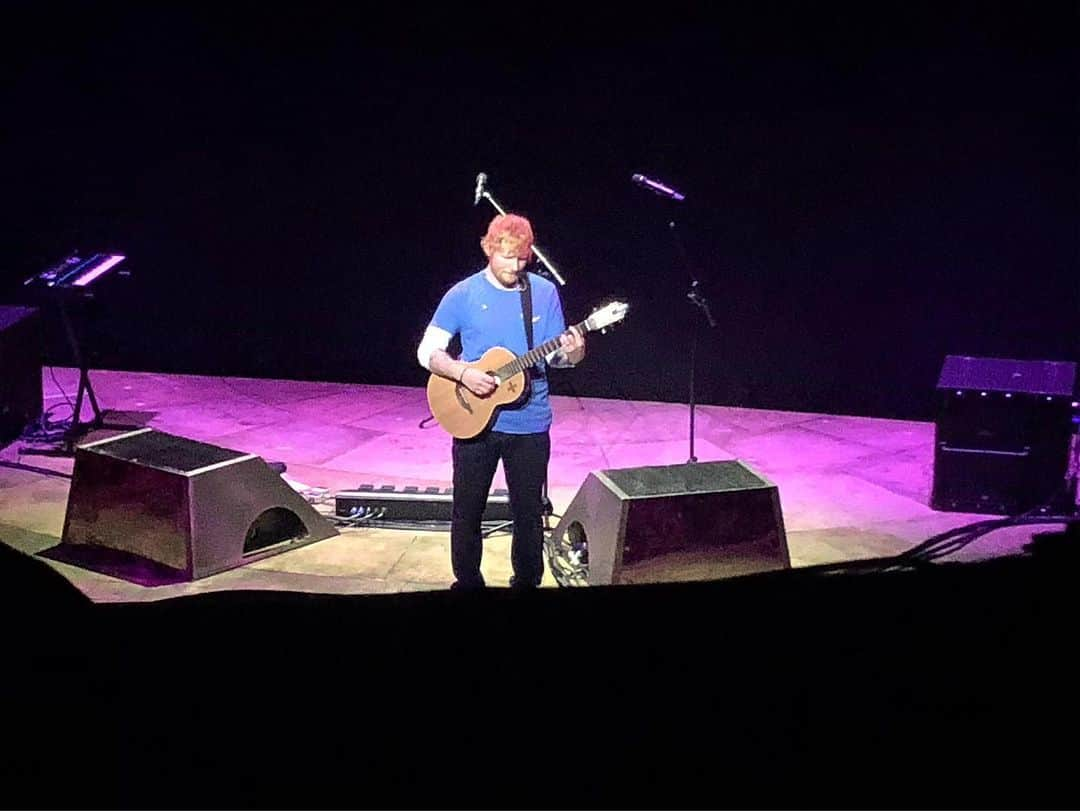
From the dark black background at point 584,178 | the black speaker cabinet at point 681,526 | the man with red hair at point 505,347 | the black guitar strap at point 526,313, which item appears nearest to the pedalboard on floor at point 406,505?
the man with red hair at point 505,347

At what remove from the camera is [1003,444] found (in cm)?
855

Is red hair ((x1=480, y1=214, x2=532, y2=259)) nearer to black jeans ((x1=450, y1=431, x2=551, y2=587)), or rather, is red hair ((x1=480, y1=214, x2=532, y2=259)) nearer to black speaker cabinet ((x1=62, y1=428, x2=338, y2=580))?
black jeans ((x1=450, y1=431, x2=551, y2=587))

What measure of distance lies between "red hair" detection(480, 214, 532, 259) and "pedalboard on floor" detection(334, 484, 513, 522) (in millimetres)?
2318

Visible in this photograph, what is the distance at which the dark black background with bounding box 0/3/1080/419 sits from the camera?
33.1 feet

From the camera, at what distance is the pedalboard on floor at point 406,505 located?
8039 millimetres

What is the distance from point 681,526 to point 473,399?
3.80 ft

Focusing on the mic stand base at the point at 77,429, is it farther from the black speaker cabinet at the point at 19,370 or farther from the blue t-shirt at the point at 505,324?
the blue t-shirt at the point at 505,324

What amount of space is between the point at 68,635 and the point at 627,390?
9725mm

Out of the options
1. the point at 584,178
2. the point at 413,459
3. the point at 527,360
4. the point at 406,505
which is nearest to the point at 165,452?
the point at 406,505

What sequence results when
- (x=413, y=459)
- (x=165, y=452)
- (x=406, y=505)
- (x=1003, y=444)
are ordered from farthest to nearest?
(x=413, y=459) → (x=1003, y=444) → (x=406, y=505) → (x=165, y=452)

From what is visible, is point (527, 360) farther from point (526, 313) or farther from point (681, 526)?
point (681, 526)

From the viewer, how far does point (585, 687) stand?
79.0 inches

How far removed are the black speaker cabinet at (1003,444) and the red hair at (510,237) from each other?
12.3 ft

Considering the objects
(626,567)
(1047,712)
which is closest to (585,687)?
(1047,712)
